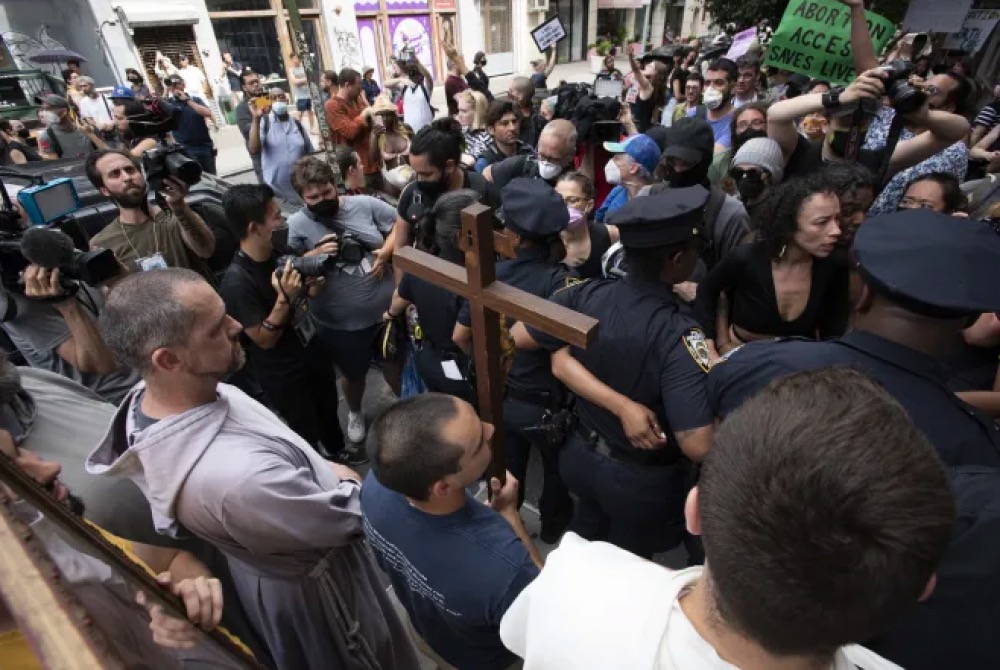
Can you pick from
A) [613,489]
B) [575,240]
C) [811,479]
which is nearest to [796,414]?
[811,479]

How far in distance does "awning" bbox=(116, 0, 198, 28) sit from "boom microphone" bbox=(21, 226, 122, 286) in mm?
14388

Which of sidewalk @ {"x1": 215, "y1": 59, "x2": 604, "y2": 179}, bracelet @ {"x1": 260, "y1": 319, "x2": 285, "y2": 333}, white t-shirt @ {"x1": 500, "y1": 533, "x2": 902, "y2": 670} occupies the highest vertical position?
white t-shirt @ {"x1": 500, "y1": 533, "x2": 902, "y2": 670}

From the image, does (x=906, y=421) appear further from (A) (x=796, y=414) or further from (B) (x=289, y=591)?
(B) (x=289, y=591)

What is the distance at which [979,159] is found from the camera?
4781 mm

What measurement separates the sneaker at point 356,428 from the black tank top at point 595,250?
72.6 inches

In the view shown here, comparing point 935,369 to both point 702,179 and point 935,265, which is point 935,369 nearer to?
point 935,265

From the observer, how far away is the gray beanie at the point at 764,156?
3.10 meters

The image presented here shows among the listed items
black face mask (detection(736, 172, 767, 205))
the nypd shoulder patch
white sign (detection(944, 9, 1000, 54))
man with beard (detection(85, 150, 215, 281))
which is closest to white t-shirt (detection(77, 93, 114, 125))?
man with beard (detection(85, 150, 215, 281))

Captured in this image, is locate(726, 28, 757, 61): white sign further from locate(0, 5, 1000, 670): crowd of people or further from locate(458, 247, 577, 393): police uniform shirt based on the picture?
locate(458, 247, 577, 393): police uniform shirt

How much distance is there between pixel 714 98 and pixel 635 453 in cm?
406

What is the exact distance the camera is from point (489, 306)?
153cm

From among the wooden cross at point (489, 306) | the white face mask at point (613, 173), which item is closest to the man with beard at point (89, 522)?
the wooden cross at point (489, 306)

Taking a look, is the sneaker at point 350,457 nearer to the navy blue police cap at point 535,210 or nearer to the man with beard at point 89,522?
the man with beard at point 89,522

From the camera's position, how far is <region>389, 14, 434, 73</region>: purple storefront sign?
17.7 m
